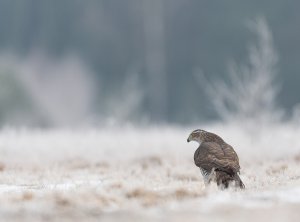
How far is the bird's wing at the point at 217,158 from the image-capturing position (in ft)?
37.9

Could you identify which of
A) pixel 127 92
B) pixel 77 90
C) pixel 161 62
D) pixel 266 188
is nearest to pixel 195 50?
pixel 161 62

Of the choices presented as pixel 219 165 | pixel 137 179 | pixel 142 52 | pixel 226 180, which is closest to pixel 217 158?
pixel 219 165

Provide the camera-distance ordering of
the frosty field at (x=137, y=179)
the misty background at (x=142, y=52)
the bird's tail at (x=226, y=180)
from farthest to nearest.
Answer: the misty background at (x=142, y=52) → the bird's tail at (x=226, y=180) → the frosty field at (x=137, y=179)

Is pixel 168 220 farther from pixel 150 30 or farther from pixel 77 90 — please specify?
pixel 150 30

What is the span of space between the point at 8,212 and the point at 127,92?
1314 inches

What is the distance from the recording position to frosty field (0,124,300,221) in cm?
930

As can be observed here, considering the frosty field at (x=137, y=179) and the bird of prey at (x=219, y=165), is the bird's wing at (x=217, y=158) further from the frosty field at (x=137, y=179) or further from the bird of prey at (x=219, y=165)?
the frosty field at (x=137, y=179)

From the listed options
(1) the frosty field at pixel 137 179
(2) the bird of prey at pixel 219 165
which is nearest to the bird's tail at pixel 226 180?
(2) the bird of prey at pixel 219 165

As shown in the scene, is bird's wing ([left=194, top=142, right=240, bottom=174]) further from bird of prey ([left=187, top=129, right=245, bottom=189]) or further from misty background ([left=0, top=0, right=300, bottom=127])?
misty background ([left=0, top=0, right=300, bottom=127])

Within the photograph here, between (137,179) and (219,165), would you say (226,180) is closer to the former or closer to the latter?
(219,165)

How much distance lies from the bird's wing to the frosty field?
0.37 meters

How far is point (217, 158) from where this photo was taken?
38.4 feet

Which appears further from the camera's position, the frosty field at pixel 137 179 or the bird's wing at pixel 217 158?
the bird's wing at pixel 217 158

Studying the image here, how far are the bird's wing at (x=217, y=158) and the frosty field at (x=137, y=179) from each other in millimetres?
365
